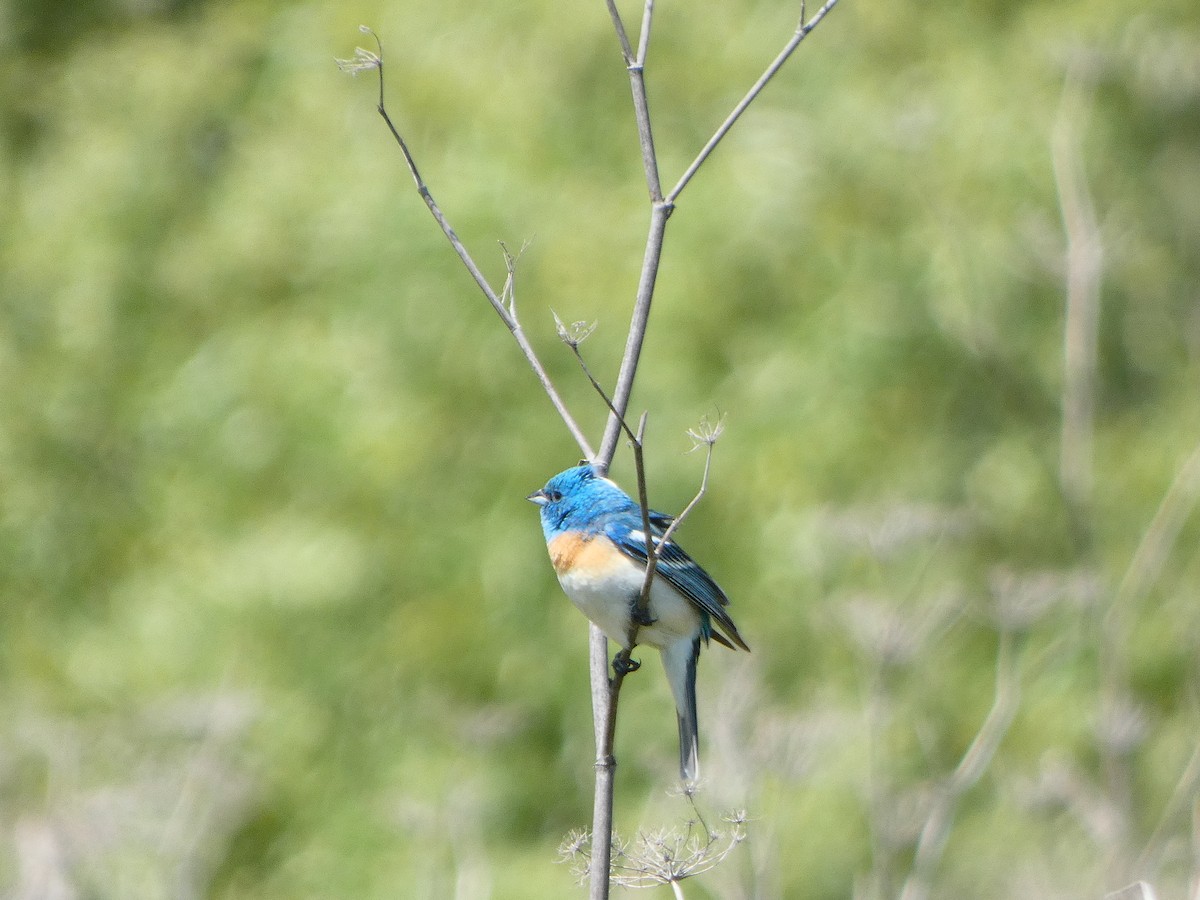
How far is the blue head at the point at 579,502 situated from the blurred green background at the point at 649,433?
3.10 metres

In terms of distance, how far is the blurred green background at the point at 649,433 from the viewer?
7273 millimetres

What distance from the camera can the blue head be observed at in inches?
135

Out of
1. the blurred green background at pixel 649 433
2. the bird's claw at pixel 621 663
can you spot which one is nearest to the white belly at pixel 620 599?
the bird's claw at pixel 621 663

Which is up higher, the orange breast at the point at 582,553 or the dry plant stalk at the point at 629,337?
the orange breast at the point at 582,553

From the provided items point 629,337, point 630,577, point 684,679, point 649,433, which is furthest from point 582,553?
point 649,433

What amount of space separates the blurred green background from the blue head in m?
3.10

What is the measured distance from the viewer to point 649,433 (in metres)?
7.94

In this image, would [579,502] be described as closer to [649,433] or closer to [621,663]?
[621,663]

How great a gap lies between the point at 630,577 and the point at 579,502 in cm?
42

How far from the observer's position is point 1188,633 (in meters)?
7.39

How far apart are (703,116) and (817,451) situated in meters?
2.19

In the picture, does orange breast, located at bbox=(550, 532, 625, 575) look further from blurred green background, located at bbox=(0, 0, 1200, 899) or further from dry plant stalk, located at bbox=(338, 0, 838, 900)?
blurred green background, located at bbox=(0, 0, 1200, 899)

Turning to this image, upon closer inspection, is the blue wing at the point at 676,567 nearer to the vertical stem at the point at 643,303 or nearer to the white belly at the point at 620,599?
the white belly at the point at 620,599

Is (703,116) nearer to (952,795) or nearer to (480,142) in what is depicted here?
(480,142)
